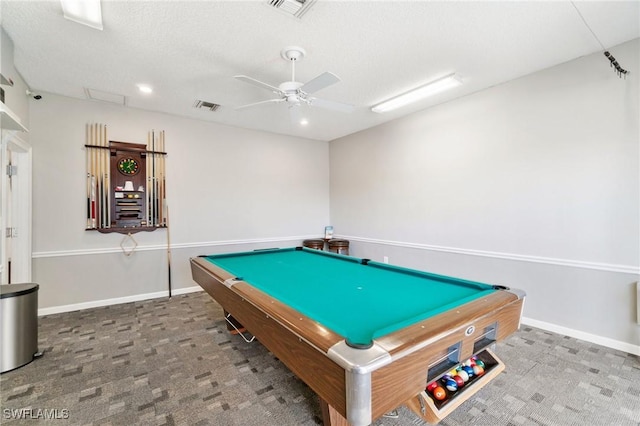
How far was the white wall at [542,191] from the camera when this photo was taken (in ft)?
8.19

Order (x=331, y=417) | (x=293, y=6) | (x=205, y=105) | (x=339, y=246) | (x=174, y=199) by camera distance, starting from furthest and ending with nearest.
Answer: (x=339, y=246)
(x=174, y=199)
(x=205, y=105)
(x=293, y=6)
(x=331, y=417)

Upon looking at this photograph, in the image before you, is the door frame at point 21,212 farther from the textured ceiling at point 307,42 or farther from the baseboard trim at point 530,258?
the baseboard trim at point 530,258

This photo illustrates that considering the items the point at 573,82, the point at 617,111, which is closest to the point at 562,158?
the point at 617,111

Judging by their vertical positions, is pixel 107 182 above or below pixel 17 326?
above

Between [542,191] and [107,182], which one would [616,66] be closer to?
[542,191]

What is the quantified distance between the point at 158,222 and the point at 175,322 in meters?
1.60

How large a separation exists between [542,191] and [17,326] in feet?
16.1

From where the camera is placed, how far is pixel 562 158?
281 centimetres

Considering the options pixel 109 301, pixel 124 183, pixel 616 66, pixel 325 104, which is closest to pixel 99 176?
pixel 124 183

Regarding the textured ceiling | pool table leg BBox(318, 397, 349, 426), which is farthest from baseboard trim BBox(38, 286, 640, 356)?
pool table leg BBox(318, 397, 349, 426)

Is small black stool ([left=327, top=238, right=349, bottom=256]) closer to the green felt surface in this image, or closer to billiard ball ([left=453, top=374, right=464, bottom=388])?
the green felt surface

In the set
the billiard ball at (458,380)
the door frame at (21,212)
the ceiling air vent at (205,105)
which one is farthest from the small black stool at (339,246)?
the door frame at (21,212)

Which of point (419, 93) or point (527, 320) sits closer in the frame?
point (527, 320)

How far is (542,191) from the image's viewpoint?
294 centimetres
